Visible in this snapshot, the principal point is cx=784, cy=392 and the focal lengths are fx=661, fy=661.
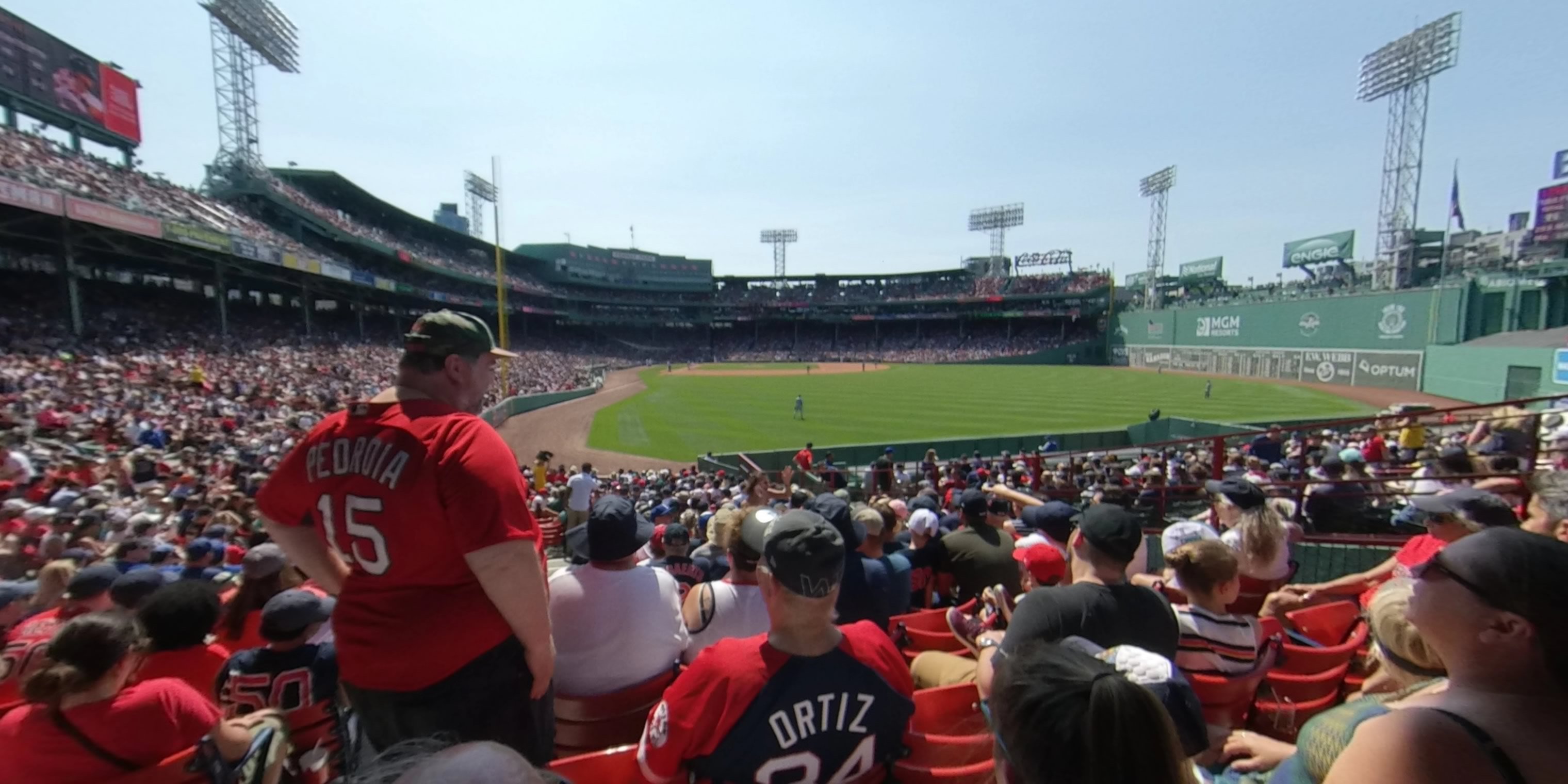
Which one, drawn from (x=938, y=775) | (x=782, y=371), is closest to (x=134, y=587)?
(x=938, y=775)

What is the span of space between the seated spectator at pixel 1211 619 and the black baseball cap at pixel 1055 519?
956 millimetres

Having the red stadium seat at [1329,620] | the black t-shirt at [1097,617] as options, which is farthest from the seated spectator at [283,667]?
the red stadium seat at [1329,620]

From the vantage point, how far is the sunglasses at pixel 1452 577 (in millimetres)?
1505

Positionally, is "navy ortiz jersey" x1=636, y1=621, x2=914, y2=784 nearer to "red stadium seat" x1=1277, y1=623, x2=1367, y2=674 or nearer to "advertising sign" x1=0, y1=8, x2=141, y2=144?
"red stadium seat" x1=1277, y1=623, x2=1367, y2=674

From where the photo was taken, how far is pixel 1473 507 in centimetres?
360

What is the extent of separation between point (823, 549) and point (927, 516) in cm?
318

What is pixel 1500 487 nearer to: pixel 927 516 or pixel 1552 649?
pixel 927 516

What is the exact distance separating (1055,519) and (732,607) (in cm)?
199

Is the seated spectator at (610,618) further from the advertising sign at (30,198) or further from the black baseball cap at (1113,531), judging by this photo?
the advertising sign at (30,198)

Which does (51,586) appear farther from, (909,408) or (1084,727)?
(909,408)

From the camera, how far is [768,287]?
9162 centimetres

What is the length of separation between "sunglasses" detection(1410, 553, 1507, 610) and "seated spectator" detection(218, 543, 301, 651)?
4.57 m

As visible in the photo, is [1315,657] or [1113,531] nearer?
[1113,531]

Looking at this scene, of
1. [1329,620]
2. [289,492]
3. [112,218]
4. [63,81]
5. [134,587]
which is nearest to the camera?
[289,492]
